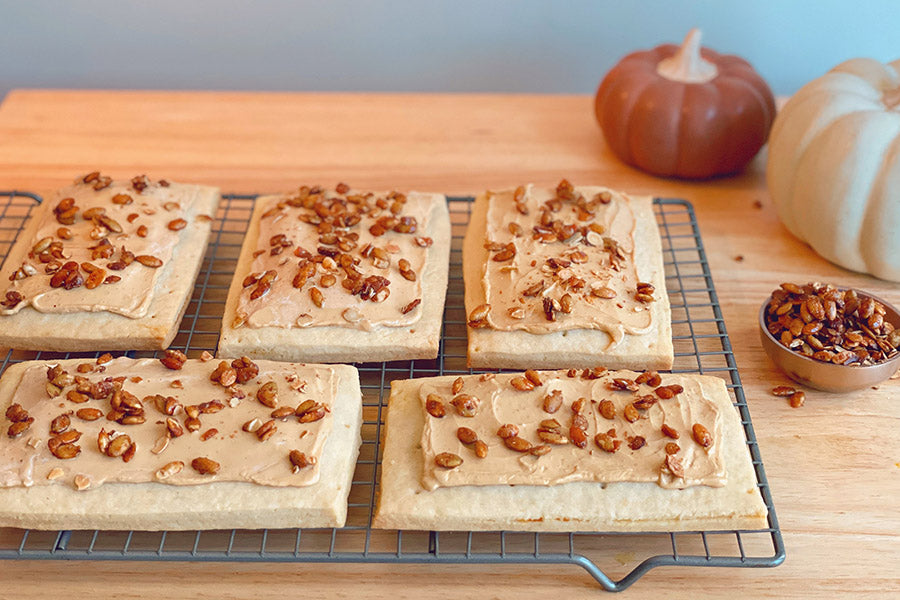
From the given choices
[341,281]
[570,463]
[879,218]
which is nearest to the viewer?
[570,463]

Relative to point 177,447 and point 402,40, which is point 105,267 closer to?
point 177,447

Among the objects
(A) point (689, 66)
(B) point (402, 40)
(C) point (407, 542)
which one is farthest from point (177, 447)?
(B) point (402, 40)

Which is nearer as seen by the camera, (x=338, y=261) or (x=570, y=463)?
(x=570, y=463)

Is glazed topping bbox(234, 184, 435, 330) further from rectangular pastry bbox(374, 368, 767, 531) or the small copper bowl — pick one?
the small copper bowl

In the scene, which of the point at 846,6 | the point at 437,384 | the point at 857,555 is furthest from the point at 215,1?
the point at 857,555

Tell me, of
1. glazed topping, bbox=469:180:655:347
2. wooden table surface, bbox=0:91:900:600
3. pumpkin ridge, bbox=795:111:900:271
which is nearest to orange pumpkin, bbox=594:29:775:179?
wooden table surface, bbox=0:91:900:600

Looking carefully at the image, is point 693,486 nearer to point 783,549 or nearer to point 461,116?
point 783,549
